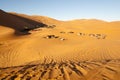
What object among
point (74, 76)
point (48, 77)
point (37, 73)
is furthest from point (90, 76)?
point (37, 73)

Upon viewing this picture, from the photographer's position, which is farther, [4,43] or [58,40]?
[58,40]

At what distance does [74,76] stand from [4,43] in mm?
11309

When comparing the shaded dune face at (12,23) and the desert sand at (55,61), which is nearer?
the desert sand at (55,61)

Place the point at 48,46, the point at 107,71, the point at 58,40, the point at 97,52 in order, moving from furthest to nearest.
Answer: the point at 58,40
the point at 48,46
the point at 97,52
the point at 107,71

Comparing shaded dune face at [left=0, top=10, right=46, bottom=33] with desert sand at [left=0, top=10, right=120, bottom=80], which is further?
shaded dune face at [left=0, top=10, right=46, bottom=33]

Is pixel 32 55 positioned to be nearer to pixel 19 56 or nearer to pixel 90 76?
pixel 19 56

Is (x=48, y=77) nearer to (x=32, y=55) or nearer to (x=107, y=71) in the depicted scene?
(x=107, y=71)

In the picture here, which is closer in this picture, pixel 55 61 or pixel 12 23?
pixel 55 61

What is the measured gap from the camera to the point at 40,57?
43.8ft

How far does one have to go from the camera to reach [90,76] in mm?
7031

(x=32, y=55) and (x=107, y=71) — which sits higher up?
(x=107, y=71)

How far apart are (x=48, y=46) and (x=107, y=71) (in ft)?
30.4

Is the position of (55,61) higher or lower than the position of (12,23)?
lower

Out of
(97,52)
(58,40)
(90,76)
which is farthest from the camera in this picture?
(58,40)
